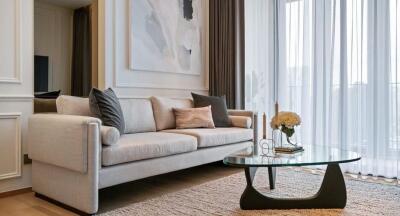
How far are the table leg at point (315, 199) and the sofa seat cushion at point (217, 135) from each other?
88 centimetres

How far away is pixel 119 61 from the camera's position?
3580mm

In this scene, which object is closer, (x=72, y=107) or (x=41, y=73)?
(x=72, y=107)

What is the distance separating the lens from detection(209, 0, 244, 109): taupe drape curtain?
4.50 metres

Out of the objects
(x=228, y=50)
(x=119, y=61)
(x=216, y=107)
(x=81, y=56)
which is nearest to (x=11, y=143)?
(x=119, y=61)

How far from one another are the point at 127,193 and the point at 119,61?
1527 millimetres

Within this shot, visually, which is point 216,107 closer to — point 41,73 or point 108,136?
point 108,136

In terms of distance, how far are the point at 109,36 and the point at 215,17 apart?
179cm

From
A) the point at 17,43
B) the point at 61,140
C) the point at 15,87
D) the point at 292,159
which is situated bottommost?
the point at 292,159

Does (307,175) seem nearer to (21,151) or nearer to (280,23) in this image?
(280,23)

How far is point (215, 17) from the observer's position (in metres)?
4.67

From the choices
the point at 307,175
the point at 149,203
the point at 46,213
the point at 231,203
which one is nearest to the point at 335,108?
the point at 307,175

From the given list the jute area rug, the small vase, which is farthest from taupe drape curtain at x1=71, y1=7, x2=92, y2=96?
the small vase

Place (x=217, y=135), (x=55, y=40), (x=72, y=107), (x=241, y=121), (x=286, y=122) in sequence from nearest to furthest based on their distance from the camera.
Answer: (x=286, y=122), (x=72, y=107), (x=217, y=135), (x=241, y=121), (x=55, y=40)

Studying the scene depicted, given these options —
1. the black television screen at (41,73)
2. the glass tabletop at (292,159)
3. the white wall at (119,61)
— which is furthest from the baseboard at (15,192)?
the glass tabletop at (292,159)
